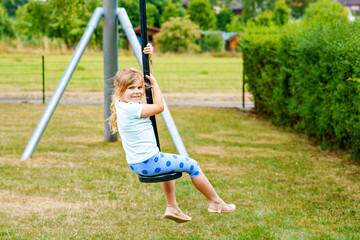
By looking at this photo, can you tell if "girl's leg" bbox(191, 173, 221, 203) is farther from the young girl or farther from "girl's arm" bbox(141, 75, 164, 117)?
"girl's arm" bbox(141, 75, 164, 117)

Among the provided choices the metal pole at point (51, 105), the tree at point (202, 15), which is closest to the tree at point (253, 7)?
the tree at point (202, 15)

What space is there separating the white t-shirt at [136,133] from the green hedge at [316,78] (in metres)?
3.38

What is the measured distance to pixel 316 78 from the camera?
28.6 ft

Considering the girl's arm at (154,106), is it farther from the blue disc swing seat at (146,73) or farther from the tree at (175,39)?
the tree at (175,39)

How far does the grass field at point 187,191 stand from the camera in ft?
16.1

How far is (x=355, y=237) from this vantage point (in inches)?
185

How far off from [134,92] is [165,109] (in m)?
3.74

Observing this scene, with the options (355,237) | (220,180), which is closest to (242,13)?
(220,180)

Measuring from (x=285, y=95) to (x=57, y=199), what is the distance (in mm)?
6435

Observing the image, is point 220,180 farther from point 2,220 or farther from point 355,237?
point 2,220

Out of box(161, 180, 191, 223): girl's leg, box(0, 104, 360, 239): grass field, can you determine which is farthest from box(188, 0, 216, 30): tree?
box(161, 180, 191, 223): girl's leg

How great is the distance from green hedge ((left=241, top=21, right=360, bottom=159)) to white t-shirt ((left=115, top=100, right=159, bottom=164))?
3.38 meters

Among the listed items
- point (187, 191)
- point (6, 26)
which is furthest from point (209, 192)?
point (6, 26)

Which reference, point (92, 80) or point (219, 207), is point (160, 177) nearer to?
point (219, 207)
